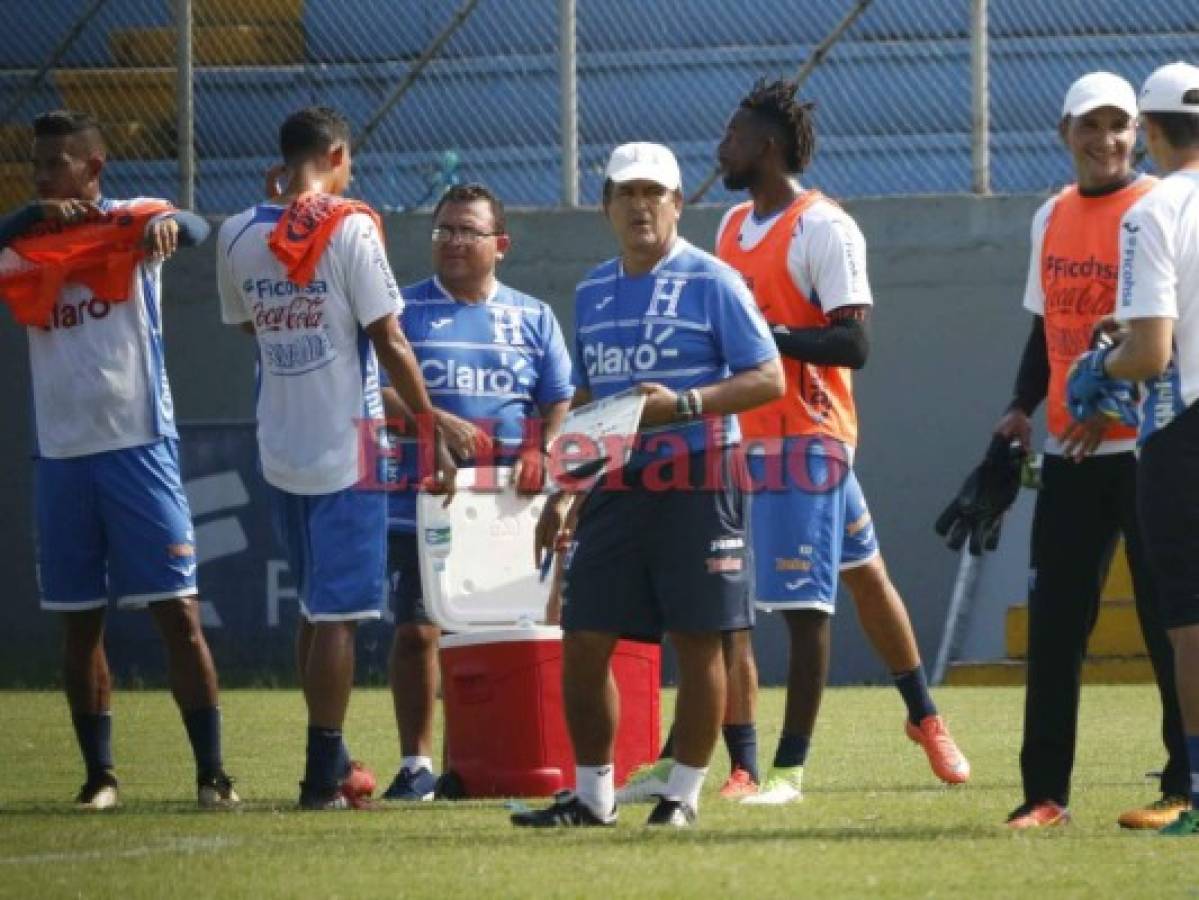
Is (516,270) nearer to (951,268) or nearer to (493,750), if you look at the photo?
(951,268)

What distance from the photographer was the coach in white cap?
6.75 m

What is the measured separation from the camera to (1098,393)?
6879 mm

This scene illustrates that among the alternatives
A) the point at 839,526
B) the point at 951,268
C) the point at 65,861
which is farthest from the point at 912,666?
the point at 951,268

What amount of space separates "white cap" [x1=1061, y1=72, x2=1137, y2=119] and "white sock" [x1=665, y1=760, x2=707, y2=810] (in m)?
2.25

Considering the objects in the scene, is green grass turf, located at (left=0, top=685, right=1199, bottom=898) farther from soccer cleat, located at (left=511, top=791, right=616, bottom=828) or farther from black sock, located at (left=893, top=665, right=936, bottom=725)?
black sock, located at (left=893, top=665, right=936, bottom=725)

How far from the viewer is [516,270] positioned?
15.7m

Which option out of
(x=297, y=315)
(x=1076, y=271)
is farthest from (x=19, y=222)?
(x=1076, y=271)

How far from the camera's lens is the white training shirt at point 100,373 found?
27.3 ft

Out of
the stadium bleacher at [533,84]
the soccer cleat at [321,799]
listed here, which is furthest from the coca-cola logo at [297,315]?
the stadium bleacher at [533,84]

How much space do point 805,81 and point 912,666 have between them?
27.3ft

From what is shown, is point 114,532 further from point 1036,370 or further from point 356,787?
point 1036,370

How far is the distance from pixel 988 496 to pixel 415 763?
89.6 inches

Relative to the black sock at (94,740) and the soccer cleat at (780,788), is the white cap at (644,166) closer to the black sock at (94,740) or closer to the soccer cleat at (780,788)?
the soccer cleat at (780,788)

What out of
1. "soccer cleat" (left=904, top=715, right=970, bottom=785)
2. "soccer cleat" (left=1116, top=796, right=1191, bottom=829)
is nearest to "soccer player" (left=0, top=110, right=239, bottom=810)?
"soccer cleat" (left=904, top=715, right=970, bottom=785)
